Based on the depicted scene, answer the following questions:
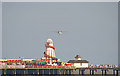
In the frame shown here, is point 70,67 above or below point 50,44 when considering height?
below

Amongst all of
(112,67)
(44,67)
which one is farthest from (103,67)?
(44,67)

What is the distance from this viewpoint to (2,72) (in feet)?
360

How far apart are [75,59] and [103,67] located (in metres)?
10.7

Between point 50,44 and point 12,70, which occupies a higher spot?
point 50,44

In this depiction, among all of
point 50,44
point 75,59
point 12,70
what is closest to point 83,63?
point 75,59

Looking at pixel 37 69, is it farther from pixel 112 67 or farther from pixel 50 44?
pixel 112 67

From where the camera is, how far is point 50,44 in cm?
11750

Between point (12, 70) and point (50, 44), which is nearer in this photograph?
point (12, 70)

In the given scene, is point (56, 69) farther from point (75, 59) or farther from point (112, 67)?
point (112, 67)

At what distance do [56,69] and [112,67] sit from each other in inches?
843

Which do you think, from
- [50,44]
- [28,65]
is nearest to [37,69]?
[28,65]

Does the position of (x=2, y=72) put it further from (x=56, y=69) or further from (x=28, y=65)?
(x=56, y=69)

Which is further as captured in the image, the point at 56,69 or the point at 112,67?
the point at 112,67

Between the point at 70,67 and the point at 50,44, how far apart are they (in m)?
13.4
